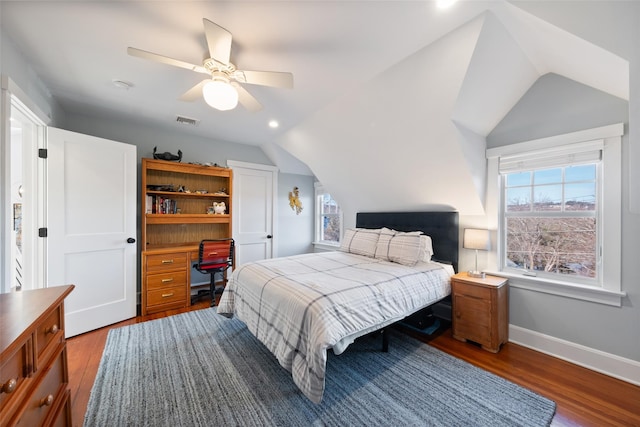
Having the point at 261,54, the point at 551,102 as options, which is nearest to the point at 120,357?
the point at 261,54

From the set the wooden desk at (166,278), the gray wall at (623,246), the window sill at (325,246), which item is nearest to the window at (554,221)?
the gray wall at (623,246)

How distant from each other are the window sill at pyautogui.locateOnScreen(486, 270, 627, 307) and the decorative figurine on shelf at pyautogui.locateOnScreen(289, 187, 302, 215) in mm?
3551

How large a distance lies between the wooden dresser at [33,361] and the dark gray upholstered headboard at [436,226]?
3.31m

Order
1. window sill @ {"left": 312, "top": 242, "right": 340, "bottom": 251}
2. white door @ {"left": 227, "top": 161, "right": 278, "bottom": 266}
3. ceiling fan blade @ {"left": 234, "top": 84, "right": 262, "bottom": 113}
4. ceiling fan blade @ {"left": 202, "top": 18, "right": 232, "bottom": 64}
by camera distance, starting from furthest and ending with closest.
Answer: window sill @ {"left": 312, "top": 242, "right": 340, "bottom": 251} → white door @ {"left": 227, "top": 161, "right": 278, "bottom": 266} → ceiling fan blade @ {"left": 234, "top": 84, "right": 262, "bottom": 113} → ceiling fan blade @ {"left": 202, "top": 18, "right": 232, "bottom": 64}

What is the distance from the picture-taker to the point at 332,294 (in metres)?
1.77

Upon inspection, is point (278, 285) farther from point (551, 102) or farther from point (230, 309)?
point (551, 102)

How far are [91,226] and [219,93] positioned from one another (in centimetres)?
225

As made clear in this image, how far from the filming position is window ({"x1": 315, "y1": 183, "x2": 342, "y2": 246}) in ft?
16.8

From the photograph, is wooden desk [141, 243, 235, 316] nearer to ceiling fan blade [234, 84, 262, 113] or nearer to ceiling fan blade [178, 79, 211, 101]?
ceiling fan blade [178, 79, 211, 101]

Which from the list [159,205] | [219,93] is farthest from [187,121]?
[219,93]

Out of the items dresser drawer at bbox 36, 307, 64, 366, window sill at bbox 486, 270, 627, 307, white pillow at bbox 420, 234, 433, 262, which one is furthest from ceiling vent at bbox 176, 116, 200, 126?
window sill at bbox 486, 270, 627, 307

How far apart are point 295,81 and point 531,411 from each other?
3.06 m

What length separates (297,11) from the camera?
1.53m

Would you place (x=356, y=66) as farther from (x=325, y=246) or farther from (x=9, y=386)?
(x=325, y=246)
